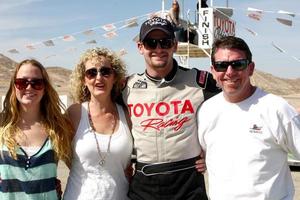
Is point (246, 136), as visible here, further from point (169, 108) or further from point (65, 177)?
point (65, 177)

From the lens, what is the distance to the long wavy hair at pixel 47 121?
142 inches

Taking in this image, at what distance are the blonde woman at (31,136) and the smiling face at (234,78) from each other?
1261mm

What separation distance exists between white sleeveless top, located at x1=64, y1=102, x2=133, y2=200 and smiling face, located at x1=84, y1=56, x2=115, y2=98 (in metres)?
0.27

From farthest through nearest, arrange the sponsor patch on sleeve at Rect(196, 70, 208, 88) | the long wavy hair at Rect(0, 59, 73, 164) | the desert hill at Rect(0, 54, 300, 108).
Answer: the desert hill at Rect(0, 54, 300, 108)
the sponsor patch on sleeve at Rect(196, 70, 208, 88)
the long wavy hair at Rect(0, 59, 73, 164)

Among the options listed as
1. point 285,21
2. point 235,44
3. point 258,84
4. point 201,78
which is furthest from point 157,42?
point 285,21

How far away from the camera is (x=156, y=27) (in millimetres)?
3787

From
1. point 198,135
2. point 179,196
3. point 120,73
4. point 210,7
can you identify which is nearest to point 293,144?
point 198,135

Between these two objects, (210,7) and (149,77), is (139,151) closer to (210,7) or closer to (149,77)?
(149,77)

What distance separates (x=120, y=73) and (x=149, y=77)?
31 centimetres

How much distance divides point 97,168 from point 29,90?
75 cm

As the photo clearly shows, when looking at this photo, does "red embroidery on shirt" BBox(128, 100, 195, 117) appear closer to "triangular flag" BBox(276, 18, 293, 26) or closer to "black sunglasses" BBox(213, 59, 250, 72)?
"black sunglasses" BBox(213, 59, 250, 72)

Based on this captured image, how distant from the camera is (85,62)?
3.99 m

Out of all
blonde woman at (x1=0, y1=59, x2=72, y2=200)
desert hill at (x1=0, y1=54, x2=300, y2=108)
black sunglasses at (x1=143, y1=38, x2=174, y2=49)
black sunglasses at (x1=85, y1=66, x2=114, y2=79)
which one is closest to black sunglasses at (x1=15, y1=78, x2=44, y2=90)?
blonde woman at (x1=0, y1=59, x2=72, y2=200)

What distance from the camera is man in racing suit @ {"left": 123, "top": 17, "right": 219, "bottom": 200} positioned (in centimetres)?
375
